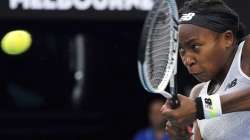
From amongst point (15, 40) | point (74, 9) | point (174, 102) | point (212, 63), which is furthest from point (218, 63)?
point (15, 40)

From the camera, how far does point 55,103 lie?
8.70 m

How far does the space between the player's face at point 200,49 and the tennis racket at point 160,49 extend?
0.07 m

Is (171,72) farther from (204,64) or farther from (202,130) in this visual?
(202,130)

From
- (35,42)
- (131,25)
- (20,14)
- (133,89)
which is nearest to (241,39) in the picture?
(20,14)

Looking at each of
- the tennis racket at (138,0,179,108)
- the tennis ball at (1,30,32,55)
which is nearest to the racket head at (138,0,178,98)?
the tennis racket at (138,0,179,108)

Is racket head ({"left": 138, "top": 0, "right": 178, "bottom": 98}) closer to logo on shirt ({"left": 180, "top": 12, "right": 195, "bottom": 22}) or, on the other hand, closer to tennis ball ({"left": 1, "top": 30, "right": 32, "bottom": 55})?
logo on shirt ({"left": 180, "top": 12, "right": 195, "bottom": 22})

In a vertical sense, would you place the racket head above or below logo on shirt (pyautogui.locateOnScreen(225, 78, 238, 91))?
above

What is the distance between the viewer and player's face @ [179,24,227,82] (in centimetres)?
376

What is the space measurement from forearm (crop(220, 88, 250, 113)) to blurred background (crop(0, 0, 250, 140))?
4237mm

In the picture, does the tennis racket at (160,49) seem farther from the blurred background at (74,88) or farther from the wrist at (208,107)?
the blurred background at (74,88)

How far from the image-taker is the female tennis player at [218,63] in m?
3.67

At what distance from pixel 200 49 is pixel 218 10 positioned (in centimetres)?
22

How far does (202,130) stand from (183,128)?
20cm

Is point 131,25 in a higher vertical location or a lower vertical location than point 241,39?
lower
